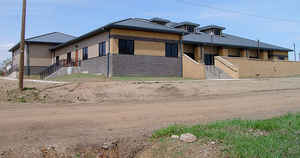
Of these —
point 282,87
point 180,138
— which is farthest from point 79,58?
point 180,138

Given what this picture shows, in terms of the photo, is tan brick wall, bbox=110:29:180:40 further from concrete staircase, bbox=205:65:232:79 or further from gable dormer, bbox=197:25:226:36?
gable dormer, bbox=197:25:226:36

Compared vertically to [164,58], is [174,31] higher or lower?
higher

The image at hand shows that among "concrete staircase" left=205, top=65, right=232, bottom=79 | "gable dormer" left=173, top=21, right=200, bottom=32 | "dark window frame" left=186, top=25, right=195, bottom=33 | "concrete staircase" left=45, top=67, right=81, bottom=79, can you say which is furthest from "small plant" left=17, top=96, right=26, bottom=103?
"dark window frame" left=186, top=25, right=195, bottom=33

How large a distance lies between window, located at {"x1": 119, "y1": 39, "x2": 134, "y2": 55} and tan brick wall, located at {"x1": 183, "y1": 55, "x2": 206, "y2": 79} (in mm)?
6083

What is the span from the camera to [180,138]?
571cm

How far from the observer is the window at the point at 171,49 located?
27.2 meters

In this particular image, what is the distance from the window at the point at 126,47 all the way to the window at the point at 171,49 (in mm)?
4050

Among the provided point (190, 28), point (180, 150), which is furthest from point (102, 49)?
point (180, 150)

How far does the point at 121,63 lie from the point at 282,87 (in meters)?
13.3

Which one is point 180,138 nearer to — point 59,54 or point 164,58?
point 164,58

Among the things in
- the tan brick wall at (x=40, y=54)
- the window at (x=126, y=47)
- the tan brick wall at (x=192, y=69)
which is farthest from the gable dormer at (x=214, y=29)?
the tan brick wall at (x=40, y=54)

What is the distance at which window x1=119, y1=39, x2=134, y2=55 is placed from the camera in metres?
24.5

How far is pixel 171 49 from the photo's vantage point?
27391mm

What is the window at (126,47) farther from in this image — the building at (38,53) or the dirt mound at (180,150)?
the dirt mound at (180,150)
